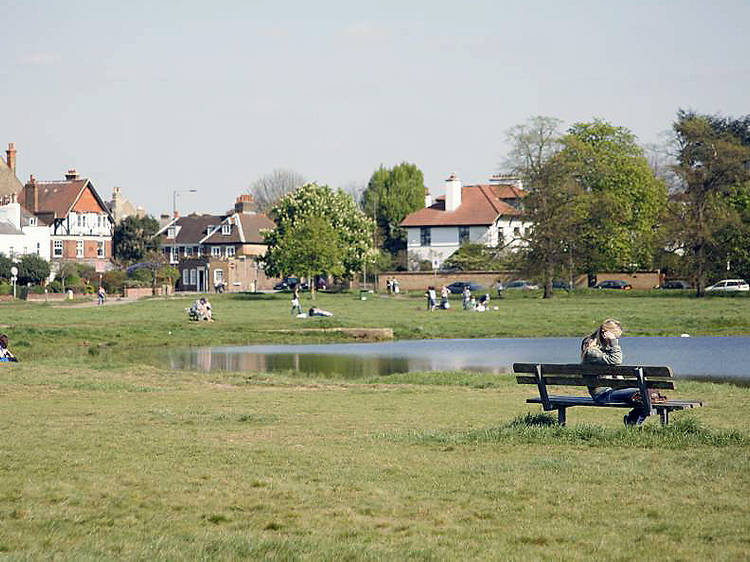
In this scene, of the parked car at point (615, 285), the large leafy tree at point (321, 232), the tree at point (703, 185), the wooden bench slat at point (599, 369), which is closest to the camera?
the wooden bench slat at point (599, 369)

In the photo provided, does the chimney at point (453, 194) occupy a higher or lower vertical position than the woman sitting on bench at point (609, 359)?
higher

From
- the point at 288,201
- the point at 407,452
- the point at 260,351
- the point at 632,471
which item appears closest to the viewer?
the point at 632,471

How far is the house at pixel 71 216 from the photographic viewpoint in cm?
10744

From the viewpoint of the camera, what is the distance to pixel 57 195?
360ft

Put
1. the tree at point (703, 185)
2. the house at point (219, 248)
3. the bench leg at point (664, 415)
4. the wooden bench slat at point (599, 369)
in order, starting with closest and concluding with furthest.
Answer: the wooden bench slat at point (599, 369), the bench leg at point (664, 415), the tree at point (703, 185), the house at point (219, 248)

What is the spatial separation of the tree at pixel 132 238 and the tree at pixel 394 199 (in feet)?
87.6

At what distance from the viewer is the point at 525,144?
248 feet

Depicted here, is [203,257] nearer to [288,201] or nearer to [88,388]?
[288,201]

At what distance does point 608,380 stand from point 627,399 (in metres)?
A: 0.49

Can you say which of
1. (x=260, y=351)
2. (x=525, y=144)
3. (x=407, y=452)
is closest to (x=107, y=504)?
(x=407, y=452)

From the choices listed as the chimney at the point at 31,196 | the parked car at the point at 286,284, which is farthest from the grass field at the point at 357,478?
the chimney at the point at 31,196

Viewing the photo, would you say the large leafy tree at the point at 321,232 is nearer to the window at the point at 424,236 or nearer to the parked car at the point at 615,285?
the window at the point at 424,236

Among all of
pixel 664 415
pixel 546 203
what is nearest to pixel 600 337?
pixel 664 415

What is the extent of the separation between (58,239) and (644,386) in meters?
101
